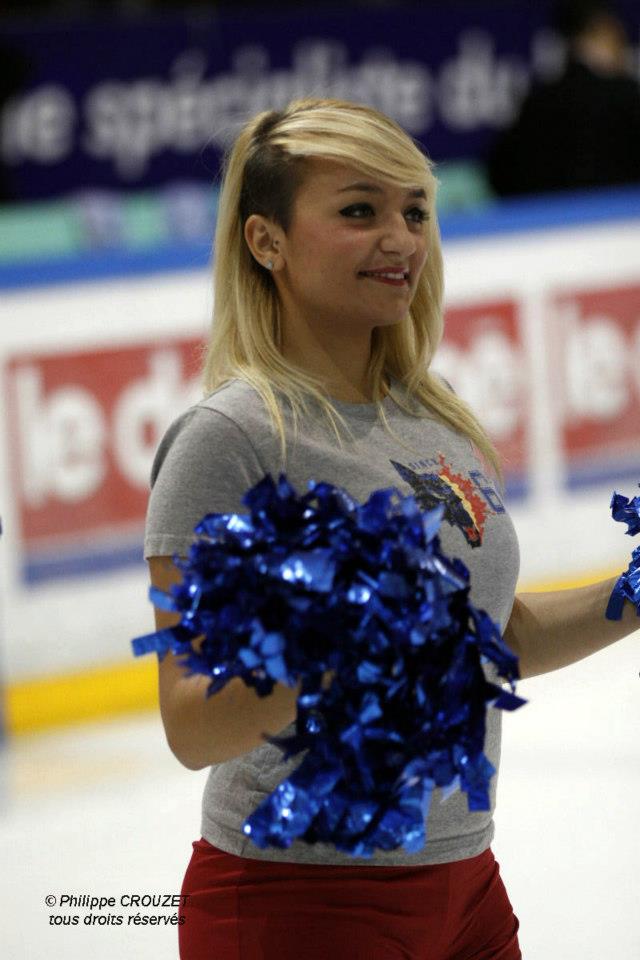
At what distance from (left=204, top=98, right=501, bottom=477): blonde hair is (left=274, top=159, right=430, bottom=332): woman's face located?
20 millimetres

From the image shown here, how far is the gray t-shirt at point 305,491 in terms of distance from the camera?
5.85ft

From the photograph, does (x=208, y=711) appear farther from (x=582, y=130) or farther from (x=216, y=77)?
(x=216, y=77)

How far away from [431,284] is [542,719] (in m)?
3.19

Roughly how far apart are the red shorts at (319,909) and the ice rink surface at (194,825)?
1672mm

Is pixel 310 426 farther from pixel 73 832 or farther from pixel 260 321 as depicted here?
pixel 73 832

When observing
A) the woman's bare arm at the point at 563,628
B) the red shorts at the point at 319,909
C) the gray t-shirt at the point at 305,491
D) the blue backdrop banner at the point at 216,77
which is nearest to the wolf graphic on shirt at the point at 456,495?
the gray t-shirt at the point at 305,491

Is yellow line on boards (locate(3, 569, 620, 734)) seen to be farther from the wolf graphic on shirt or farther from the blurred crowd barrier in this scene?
the wolf graphic on shirt

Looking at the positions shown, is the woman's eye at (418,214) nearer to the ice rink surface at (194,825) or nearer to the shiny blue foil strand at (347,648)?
the shiny blue foil strand at (347,648)

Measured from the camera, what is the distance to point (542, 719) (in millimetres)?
5102

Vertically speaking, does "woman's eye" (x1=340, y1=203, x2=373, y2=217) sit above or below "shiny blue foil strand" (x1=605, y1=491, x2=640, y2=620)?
above

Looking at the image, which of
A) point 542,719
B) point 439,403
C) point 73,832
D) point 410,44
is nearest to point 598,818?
point 542,719

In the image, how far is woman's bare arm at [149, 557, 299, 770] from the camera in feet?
5.27

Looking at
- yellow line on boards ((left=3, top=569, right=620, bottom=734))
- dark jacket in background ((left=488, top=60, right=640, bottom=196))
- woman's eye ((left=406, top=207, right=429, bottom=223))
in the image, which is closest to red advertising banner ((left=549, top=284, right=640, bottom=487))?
dark jacket in background ((left=488, top=60, right=640, bottom=196))

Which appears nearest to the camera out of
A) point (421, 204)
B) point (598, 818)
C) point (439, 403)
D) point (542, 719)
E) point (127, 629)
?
point (421, 204)
